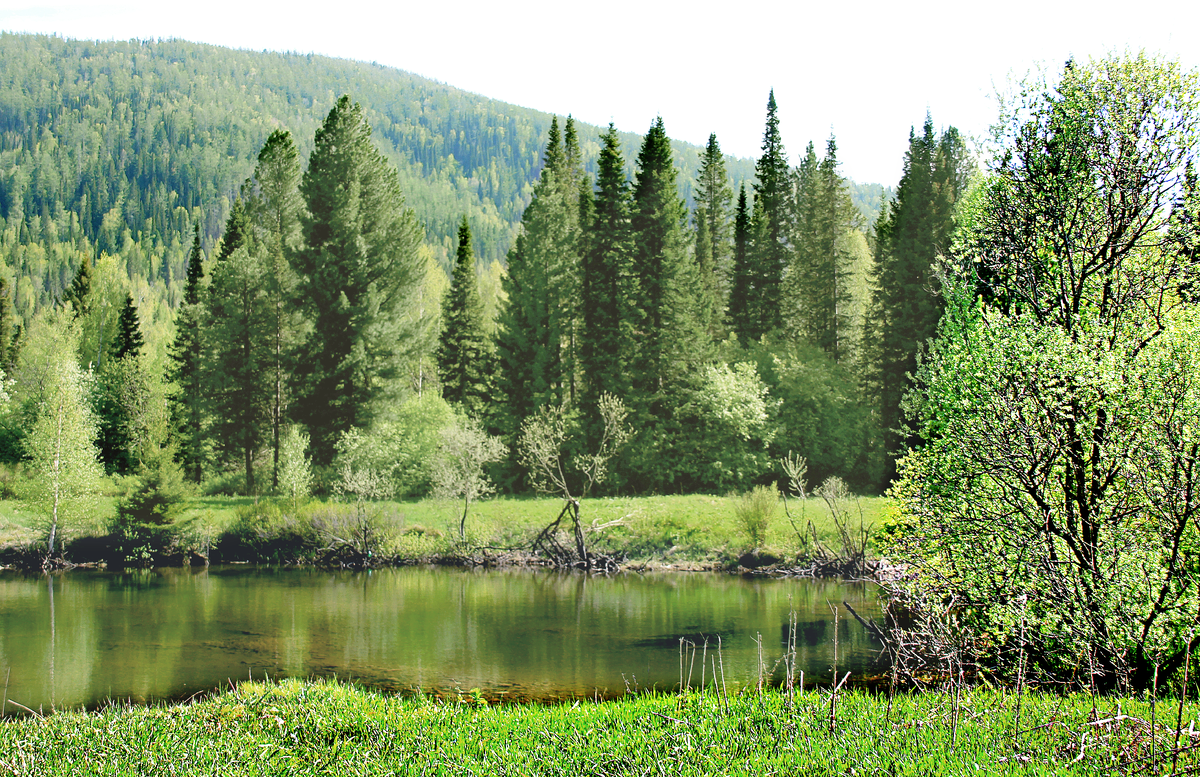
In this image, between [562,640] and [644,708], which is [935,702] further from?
[562,640]

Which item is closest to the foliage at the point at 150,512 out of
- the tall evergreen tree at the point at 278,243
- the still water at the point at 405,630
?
the still water at the point at 405,630

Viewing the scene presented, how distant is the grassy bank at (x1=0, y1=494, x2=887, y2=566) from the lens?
105 ft

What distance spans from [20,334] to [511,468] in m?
43.2

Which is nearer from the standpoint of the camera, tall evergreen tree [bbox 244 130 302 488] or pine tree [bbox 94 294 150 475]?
tall evergreen tree [bbox 244 130 302 488]

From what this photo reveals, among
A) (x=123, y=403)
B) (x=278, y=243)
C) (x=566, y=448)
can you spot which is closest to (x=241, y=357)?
(x=278, y=243)

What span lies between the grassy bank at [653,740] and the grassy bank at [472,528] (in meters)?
22.8

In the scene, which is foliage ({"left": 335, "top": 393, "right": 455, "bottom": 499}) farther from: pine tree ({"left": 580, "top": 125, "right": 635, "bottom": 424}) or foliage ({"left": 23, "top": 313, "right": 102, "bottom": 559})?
foliage ({"left": 23, "top": 313, "right": 102, "bottom": 559})

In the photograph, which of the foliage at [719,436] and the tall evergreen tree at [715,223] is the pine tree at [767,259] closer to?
the tall evergreen tree at [715,223]

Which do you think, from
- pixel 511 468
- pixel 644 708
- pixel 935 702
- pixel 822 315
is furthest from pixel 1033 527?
pixel 822 315

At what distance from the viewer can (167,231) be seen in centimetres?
13225

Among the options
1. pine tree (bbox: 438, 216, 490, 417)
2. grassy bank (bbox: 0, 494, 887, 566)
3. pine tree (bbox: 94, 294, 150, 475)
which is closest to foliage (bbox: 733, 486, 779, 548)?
grassy bank (bbox: 0, 494, 887, 566)

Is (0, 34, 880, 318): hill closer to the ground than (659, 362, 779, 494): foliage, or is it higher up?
higher up

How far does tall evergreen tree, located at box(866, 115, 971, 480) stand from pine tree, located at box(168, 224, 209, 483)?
115ft

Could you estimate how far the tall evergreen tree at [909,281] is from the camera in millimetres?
39594
